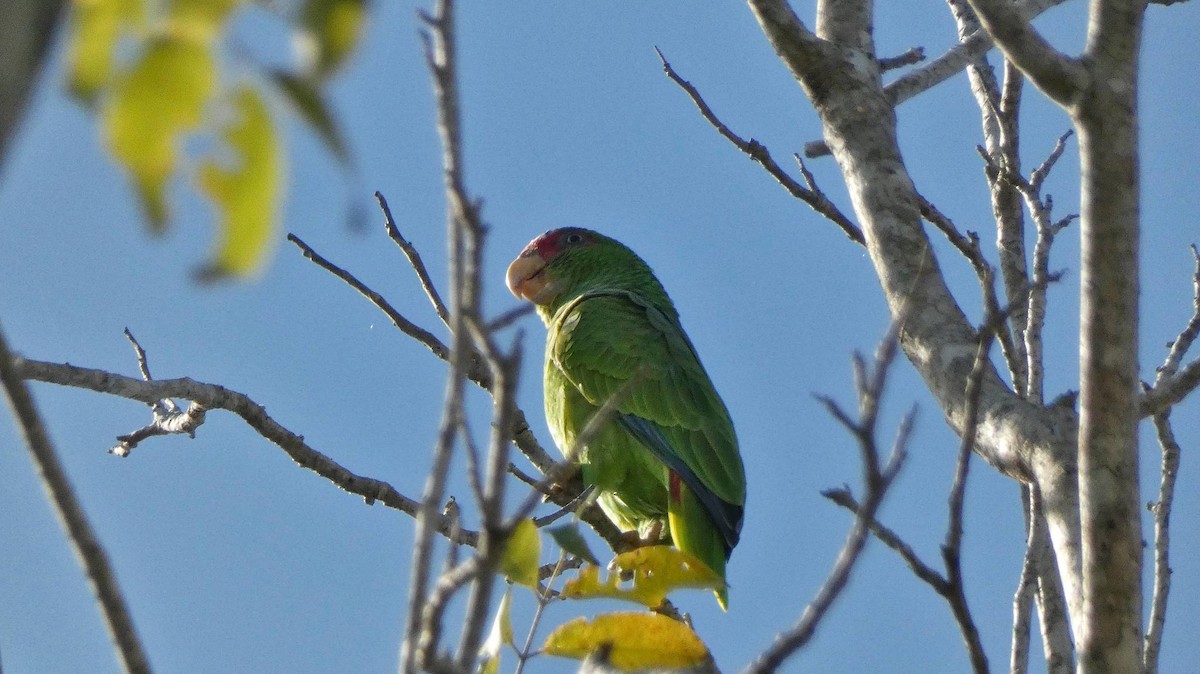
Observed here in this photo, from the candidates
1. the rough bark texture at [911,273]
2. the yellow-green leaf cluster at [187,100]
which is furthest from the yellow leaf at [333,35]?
the rough bark texture at [911,273]

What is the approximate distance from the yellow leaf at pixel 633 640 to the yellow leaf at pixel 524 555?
11cm

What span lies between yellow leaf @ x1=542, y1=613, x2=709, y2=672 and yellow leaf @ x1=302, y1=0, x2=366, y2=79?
1446mm

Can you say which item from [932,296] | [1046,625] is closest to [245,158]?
[932,296]

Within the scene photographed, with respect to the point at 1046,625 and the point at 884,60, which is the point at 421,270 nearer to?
the point at 884,60

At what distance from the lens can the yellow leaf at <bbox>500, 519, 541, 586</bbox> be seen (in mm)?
Answer: 1992

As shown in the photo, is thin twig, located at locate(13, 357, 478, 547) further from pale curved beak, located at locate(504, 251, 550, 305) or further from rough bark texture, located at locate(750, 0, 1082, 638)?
pale curved beak, located at locate(504, 251, 550, 305)

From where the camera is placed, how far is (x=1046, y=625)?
9.78ft

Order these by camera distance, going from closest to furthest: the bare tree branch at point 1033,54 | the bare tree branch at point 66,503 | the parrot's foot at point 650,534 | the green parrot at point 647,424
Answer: the bare tree branch at point 66,503 < the bare tree branch at point 1033,54 < the green parrot at point 647,424 < the parrot's foot at point 650,534

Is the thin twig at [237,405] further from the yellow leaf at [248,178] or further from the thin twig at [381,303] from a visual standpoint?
the yellow leaf at [248,178]

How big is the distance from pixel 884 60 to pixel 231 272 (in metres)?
3.13

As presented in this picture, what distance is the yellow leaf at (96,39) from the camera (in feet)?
2.27

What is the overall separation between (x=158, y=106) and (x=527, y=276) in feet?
18.4

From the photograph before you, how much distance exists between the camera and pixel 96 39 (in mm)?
696

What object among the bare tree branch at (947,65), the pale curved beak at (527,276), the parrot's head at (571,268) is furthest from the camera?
the pale curved beak at (527,276)
